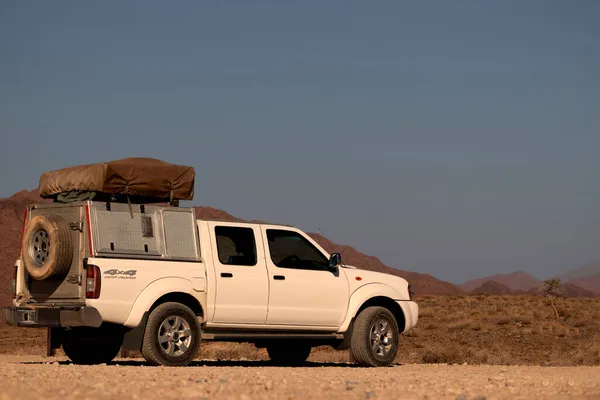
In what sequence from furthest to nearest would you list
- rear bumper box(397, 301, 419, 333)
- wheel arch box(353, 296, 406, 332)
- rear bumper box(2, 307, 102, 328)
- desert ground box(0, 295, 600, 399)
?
rear bumper box(397, 301, 419, 333) < wheel arch box(353, 296, 406, 332) < rear bumper box(2, 307, 102, 328) < desert ground box(0, 295, 600, 399)

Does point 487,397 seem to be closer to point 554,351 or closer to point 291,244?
point 291,244

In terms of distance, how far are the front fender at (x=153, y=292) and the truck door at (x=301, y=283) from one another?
1444mm

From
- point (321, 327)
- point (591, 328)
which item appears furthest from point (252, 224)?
point (591, 328)

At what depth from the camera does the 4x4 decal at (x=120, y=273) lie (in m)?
13.4

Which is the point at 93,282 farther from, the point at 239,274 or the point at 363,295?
the point at 363,295

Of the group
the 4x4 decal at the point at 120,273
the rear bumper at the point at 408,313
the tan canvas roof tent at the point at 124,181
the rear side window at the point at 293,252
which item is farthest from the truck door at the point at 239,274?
the rear bumper at the point at 408,313

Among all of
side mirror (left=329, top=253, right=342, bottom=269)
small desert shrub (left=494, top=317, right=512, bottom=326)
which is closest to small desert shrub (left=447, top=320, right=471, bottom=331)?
small desert shrub (left=494, top=317, right=512, bottom=326)

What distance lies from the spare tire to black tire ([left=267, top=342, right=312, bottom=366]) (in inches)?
170

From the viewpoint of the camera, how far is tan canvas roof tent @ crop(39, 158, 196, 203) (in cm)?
1397

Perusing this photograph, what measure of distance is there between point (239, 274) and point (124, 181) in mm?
2078

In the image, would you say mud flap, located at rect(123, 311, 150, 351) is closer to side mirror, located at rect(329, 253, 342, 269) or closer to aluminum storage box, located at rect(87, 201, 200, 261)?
aluminum storage box, located at rect(87, 201, 200, 261)

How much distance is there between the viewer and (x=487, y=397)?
9.15 meters

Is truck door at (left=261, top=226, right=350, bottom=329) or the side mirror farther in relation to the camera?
the side mirror

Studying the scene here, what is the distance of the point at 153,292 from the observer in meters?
13.7
